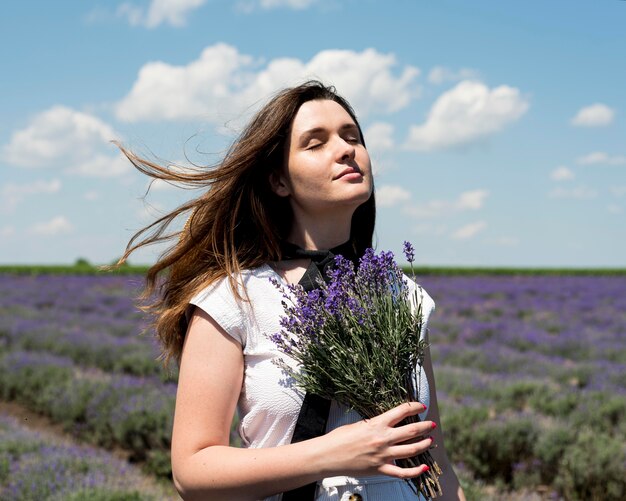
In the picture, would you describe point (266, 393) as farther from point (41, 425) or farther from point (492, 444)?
point (41, 425)

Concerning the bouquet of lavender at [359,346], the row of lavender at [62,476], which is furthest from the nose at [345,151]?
the row of lavender at [62,476]

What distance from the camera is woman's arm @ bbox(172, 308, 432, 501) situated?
1855 millimetres

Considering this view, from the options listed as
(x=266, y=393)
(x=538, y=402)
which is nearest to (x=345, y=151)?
(x=266, y=393)

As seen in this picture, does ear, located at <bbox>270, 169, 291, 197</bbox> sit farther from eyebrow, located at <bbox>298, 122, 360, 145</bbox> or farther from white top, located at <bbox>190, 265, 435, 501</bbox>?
white top, located at <bbox>190, 265, 435, 501</bbox>

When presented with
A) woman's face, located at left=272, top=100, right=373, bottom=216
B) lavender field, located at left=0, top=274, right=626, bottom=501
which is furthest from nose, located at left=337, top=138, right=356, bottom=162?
lavender field, located at left=0, top=274, right=626, bottom=501

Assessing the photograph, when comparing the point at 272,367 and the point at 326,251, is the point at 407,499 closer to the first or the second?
the point at 272,367

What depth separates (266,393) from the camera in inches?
84.2

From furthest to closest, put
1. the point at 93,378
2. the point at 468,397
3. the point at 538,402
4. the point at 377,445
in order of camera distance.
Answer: the point at 93,378 → the point at 538,402 → the point at 468,397 → the point at 377,445

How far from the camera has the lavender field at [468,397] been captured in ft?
17.9

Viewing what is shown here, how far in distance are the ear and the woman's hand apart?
2.84 ft

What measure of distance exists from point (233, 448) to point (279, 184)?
2.91ft

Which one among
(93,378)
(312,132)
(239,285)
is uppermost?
(312,132)

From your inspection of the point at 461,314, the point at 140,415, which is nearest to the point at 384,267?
the point at 140,415

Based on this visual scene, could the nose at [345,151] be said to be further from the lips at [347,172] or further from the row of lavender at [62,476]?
the row of lavender at [62,476]
